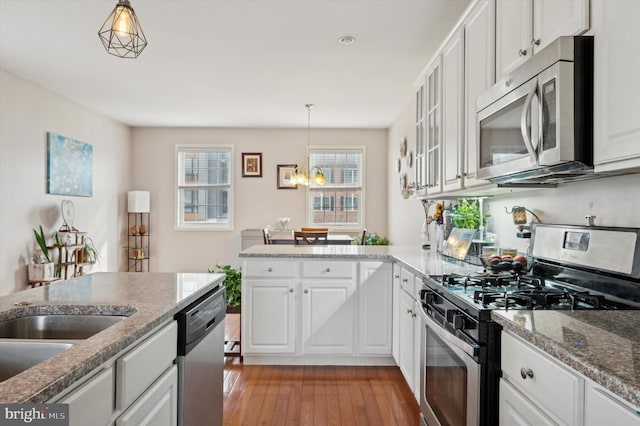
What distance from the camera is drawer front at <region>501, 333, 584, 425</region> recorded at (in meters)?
0.95

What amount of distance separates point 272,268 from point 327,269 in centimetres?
43

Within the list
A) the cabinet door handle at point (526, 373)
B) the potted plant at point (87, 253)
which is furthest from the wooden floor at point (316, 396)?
the potted plant at point (87, 253)

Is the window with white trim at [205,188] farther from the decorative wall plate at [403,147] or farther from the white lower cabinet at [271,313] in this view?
the white lower cabinet at [271,313]

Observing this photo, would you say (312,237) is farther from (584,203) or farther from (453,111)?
(584,203)

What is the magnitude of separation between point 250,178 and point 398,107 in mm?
2738

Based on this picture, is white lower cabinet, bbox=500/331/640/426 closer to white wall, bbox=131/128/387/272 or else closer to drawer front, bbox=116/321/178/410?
drawer front, bbox=116/321/178/410

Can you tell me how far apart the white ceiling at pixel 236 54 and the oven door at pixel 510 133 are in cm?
133

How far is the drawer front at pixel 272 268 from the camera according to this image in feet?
10.5

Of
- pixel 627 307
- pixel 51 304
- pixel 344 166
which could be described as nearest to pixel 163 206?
pixel 344 166

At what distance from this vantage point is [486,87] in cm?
206

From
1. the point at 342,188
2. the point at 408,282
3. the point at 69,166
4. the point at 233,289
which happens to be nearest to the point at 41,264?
the point at 69,166

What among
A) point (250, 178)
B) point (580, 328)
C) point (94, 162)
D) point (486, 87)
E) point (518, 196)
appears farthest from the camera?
point (250, 178)

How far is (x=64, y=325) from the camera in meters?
1.37

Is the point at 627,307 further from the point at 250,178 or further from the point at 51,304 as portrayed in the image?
the point at 250,178
